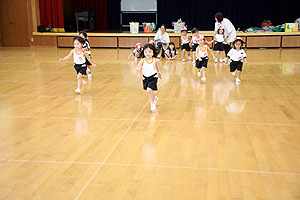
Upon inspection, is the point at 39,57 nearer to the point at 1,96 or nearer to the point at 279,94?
the point at 1,96

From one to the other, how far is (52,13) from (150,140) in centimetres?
1406

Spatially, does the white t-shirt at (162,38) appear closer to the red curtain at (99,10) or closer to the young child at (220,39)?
the young child at (220,39)

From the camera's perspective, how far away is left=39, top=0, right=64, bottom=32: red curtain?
16172 millimetres

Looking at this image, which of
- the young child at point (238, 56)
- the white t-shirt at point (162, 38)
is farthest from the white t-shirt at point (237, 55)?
the white t-shirt at point (162, 38)

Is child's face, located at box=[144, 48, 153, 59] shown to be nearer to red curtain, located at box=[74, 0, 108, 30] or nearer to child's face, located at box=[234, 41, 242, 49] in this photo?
child's face, located at box=[234, 41, 242, 49]

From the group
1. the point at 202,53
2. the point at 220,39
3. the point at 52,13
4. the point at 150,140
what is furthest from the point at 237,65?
the point at 52,13

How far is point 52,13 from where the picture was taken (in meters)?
16.4

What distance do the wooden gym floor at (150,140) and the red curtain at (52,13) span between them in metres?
9.67

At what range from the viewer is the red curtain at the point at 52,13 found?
16172 millimetres

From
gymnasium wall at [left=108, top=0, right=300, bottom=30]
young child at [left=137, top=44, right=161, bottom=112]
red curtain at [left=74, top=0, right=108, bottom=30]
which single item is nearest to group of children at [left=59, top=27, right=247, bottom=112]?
young child at [left=137, top=44, right=161, bottom=112]

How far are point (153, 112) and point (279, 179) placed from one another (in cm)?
244

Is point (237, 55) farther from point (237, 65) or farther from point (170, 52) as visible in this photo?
point (170, 52)

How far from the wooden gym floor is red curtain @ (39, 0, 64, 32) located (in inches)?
381

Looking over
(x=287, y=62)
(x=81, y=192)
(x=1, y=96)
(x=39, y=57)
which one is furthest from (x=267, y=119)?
(x=39, y=57)
